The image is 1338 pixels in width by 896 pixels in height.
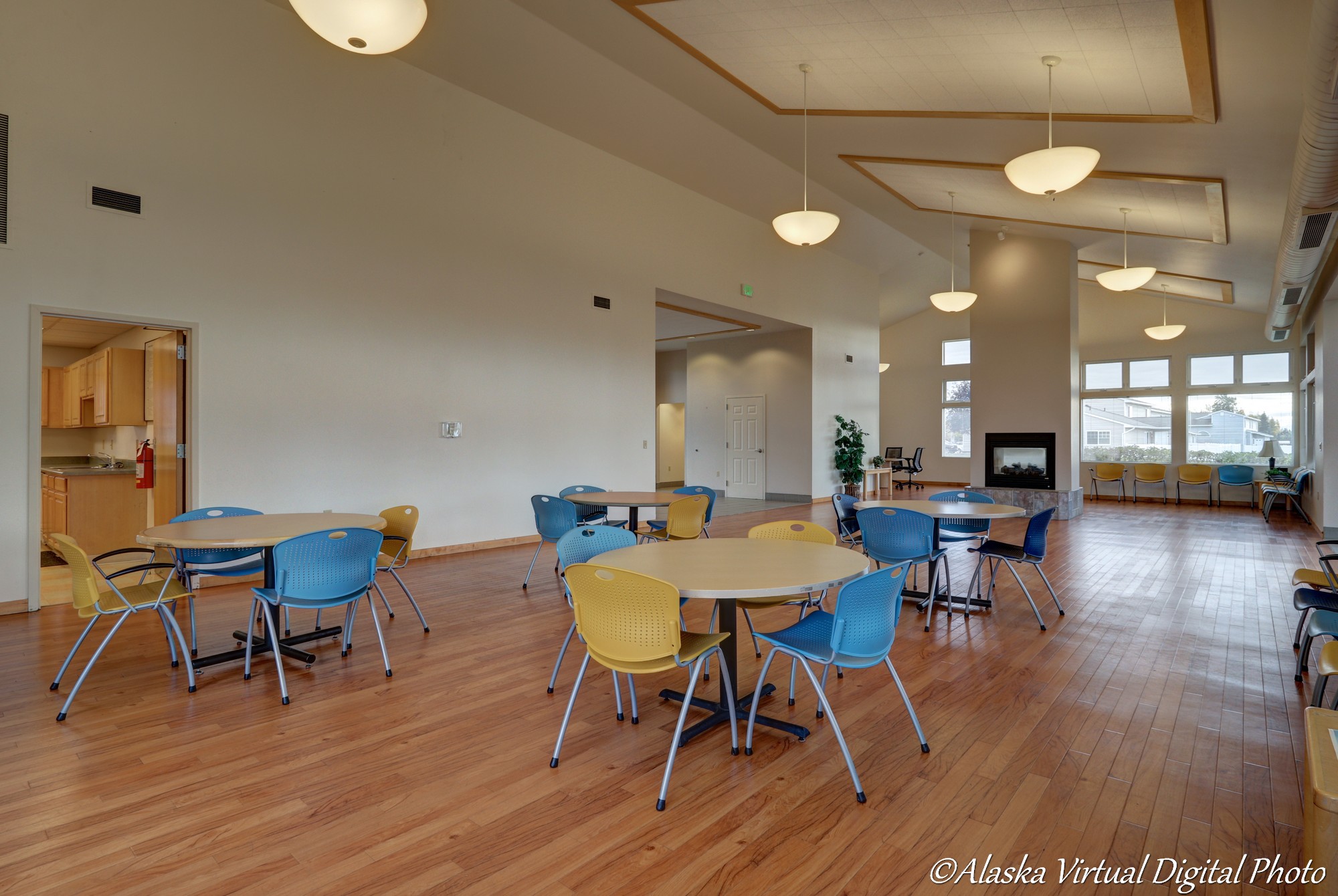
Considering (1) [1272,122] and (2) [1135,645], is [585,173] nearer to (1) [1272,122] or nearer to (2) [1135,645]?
(1) [1272,122]

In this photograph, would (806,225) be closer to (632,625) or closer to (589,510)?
(589,510)

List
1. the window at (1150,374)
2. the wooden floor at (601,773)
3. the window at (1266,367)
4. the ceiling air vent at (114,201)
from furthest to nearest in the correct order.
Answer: the window at (1150,374), the window at (1266,367), the ceiling air vent at (114,201), the wooden floor at (601,773)

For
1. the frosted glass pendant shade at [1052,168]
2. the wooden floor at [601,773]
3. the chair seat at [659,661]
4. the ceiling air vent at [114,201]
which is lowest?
the wooden floor at [601,773]

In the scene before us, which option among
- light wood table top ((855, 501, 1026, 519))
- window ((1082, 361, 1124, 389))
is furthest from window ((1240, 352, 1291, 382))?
light wood table top ((855, 501, 1026, 519))

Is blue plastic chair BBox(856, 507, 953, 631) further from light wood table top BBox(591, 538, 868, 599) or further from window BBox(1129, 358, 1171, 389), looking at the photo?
window BBox(1129, 358, 1171, 389)

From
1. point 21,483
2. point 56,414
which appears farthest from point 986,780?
point 56,414

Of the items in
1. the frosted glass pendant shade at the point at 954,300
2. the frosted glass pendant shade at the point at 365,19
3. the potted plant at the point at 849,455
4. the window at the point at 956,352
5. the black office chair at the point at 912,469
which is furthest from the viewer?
the window at the point at 956,352

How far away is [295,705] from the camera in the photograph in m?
3.21

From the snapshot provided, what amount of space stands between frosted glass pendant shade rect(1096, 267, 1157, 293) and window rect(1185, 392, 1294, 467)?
281 inches

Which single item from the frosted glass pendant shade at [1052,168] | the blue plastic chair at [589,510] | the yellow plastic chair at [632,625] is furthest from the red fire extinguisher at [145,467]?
the frosted glass pendant shade at [1052,168]

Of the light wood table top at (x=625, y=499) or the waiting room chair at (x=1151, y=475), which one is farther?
the waiting room chair at (x=1151, y=475)

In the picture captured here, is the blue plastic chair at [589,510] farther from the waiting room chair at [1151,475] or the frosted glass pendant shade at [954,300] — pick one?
the waiting room chair at [1151,475]

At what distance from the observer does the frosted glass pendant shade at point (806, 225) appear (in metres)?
6.35

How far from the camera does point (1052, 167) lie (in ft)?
15.6
